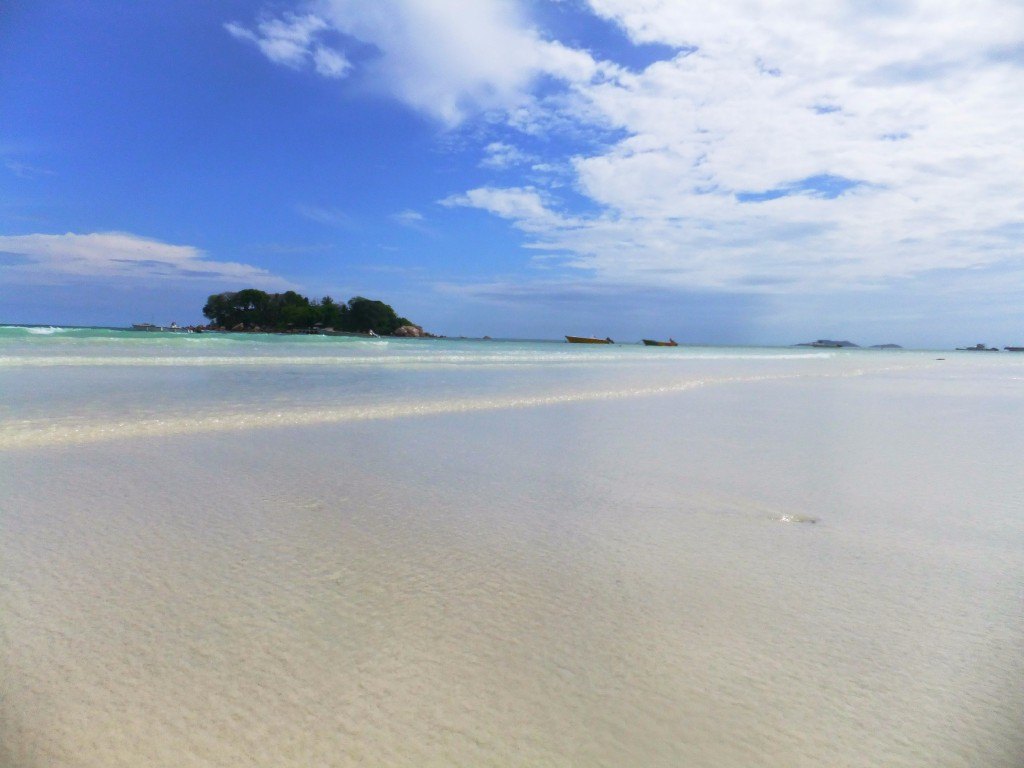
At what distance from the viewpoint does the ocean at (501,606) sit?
1.64 metres

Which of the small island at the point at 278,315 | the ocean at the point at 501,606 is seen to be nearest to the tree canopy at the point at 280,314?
the small island at the point at 278,315

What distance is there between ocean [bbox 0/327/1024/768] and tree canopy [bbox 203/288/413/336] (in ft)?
283

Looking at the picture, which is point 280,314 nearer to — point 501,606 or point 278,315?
point 278,315

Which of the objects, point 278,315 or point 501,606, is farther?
point 278,315

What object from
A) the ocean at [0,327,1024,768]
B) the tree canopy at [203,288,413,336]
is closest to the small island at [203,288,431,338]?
the tree canopy at [203,288,413,336]

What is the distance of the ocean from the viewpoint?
64.7 inches

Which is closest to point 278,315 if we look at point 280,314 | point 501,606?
point 280,314

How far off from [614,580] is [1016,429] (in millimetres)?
7823

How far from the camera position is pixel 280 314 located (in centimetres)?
8981

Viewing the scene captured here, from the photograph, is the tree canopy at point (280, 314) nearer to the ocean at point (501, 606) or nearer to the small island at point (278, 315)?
the small island at point (278, 315)

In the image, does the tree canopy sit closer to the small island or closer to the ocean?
the small island

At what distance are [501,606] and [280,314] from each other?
94253 mm

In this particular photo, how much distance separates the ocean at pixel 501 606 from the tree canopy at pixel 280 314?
86303 millimetres

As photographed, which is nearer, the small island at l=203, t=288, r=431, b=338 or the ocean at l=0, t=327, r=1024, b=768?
the ocean at l=0, t=327, r=1024, b=768
